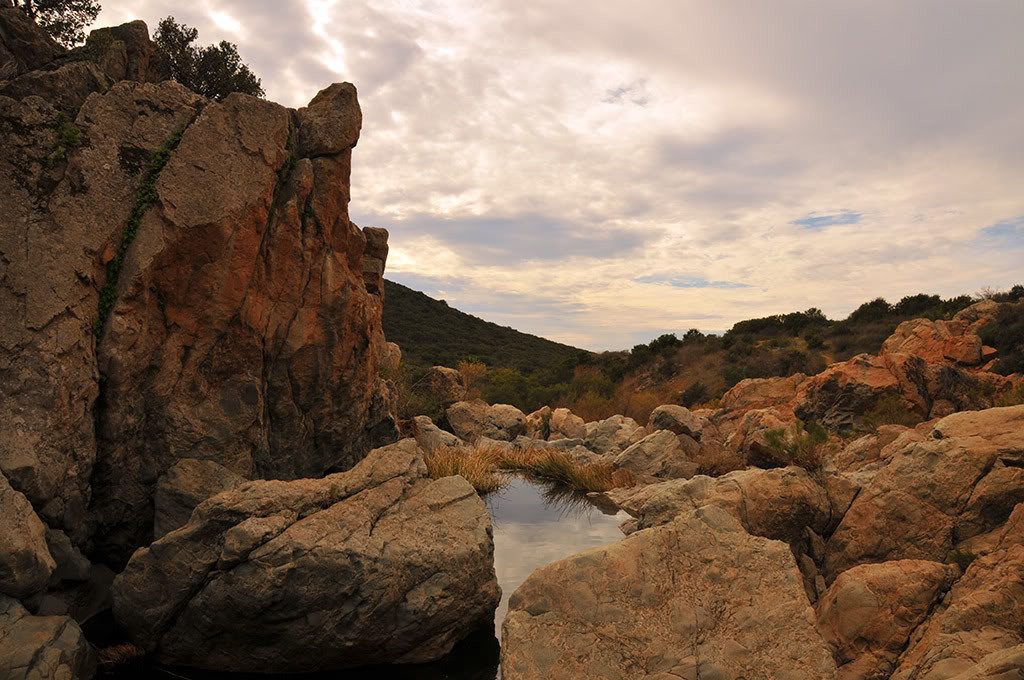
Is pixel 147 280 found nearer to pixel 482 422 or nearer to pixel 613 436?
pixel 482 422

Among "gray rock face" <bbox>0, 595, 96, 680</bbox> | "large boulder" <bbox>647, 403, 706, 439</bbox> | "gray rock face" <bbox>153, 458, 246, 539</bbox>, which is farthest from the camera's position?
"large boulder" <bbox>647, 403, 706, 439</bbox>

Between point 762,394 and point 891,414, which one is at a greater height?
point 762,394

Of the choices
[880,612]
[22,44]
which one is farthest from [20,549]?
[880,612]

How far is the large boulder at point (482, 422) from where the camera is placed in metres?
22.8

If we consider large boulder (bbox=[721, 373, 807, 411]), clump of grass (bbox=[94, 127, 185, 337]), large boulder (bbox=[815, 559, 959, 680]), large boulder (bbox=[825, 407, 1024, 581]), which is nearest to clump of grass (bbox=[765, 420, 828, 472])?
large boulder (bbox=[825, 407, 1024, 581])

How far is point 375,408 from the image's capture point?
45.8 feet

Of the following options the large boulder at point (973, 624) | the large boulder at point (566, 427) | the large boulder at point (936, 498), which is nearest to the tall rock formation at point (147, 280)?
the large boulder at point (936, 498)

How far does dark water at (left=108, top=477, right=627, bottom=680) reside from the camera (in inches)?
286

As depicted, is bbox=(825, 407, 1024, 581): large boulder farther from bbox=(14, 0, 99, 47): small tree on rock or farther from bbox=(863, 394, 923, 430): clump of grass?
bbox=(14, 0, 99, 47): small tree on rock

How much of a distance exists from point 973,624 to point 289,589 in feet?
19.2

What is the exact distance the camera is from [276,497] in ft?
24.9

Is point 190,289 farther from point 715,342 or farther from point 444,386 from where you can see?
point 715,342

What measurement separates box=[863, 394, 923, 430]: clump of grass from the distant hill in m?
28.4

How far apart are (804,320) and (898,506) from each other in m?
41.1
